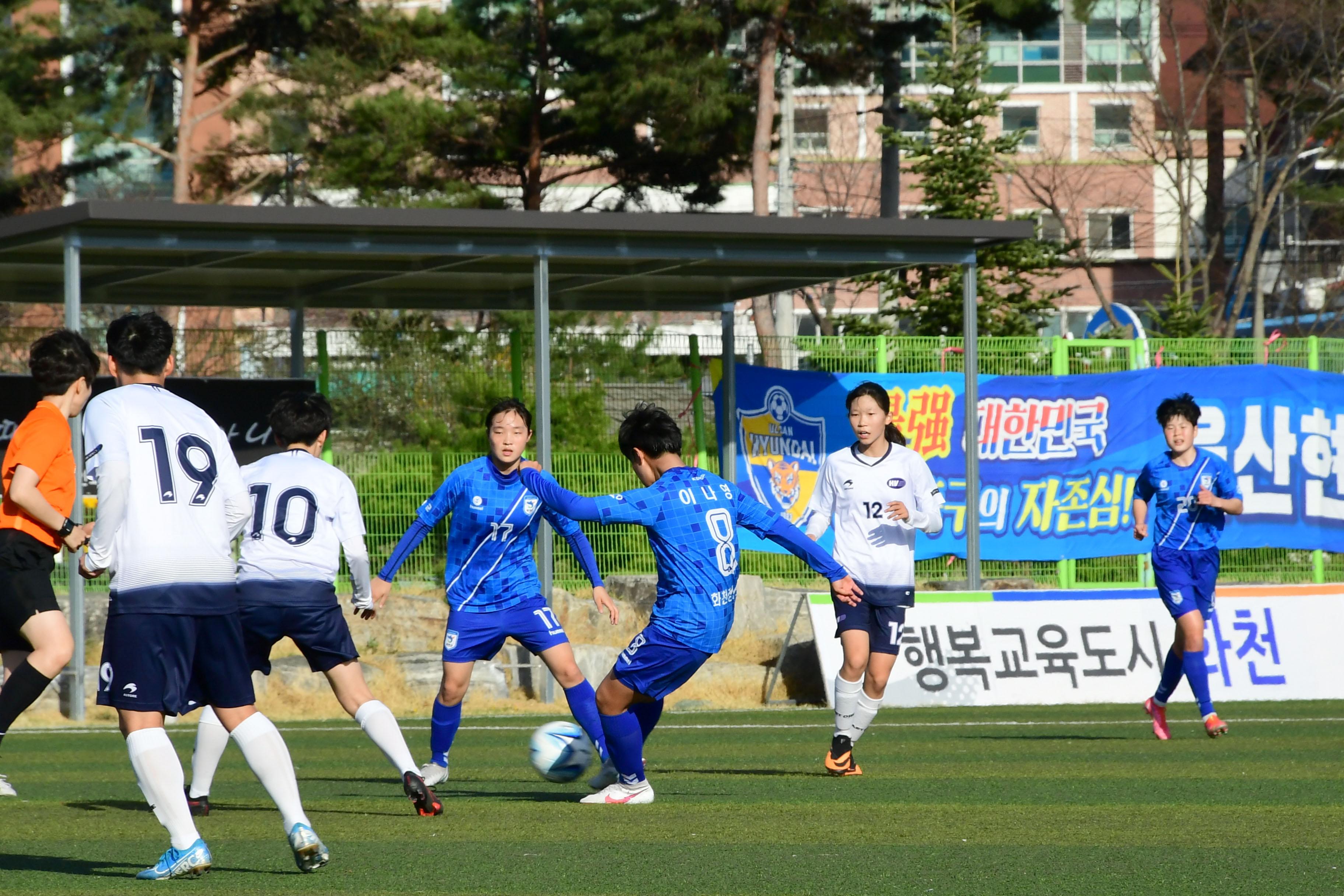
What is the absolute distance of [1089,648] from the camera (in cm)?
1510

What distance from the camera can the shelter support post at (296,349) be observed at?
18281mm

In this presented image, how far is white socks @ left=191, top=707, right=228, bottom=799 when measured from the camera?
26.5ft

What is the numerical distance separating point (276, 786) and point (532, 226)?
9.58 meters

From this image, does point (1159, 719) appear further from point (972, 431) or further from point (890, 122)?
point (890, 122)

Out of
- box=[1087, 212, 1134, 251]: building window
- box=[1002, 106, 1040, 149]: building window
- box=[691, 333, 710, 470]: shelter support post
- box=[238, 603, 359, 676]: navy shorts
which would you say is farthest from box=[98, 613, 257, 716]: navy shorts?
box=[1002, 106, 1040, 149]: building window

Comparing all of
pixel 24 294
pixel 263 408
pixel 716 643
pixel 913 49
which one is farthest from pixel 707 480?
pixel 913 49

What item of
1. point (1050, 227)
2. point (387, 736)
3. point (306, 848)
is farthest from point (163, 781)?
point (1050, 227)

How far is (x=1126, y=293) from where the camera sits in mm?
61500

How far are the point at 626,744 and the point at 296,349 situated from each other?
1105cm

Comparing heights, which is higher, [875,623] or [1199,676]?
[875,623]

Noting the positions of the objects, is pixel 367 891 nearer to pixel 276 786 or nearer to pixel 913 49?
pixel 276 786

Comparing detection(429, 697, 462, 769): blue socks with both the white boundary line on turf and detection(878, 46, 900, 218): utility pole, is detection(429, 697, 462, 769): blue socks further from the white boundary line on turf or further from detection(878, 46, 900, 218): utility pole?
detection(878, 46, 900, 218): utility pole

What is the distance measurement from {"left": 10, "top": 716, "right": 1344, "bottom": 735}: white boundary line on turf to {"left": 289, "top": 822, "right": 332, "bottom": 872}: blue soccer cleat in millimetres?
7050

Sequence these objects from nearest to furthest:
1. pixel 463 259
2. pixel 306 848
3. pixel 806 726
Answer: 1. pixel 306 848
2. pixel 806 726
3. pixel 463 259
